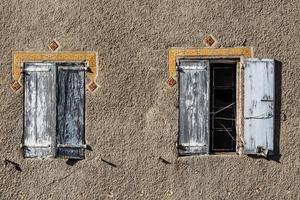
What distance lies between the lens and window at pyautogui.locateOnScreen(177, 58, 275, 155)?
7.68 m

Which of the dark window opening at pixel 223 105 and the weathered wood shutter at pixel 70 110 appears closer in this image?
the weathered wood shutter at pixel 70 110

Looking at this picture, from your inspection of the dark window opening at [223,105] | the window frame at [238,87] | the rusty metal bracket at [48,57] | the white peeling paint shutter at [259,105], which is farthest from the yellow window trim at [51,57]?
the white peeling paint shutter at [259,105]

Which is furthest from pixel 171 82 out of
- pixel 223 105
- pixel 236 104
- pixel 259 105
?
pixel 259 105

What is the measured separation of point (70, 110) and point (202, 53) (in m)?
1.76

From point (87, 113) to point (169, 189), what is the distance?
4.51 feet

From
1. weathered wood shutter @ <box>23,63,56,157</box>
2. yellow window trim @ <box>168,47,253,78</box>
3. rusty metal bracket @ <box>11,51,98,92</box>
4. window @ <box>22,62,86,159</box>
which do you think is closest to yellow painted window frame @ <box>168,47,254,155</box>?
yellow window trim @ <box>168,47,253,78</box>

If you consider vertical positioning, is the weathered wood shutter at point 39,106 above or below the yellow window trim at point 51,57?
below

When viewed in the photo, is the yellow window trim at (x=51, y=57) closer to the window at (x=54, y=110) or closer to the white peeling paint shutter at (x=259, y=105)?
the window at (x=54, y=110)

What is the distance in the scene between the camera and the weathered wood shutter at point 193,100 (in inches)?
305

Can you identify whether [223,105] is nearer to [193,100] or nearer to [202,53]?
[193,100]

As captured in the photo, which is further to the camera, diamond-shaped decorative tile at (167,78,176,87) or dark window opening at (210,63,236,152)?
dark window opening at (210,63,236,152)

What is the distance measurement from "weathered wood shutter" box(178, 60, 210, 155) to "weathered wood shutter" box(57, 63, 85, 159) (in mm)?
1214

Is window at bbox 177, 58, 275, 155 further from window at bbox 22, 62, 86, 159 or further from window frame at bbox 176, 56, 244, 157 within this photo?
window at bbox 22, 62, 86, 159

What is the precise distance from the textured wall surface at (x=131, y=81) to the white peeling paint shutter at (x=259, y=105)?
0.17m
